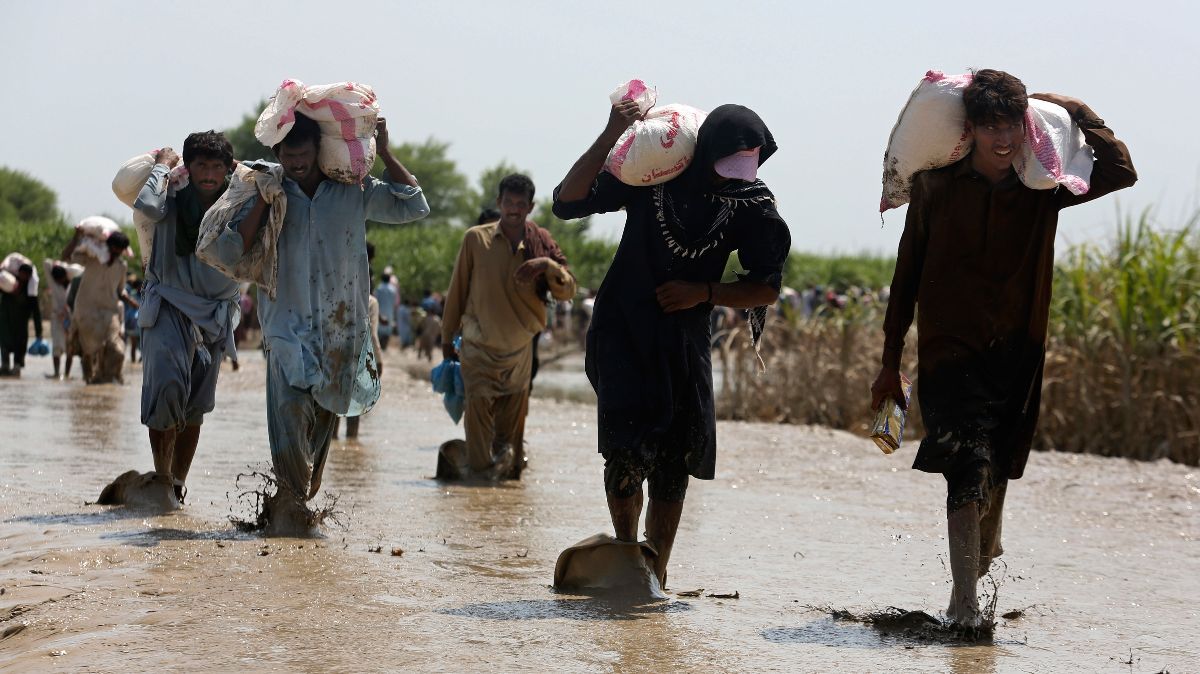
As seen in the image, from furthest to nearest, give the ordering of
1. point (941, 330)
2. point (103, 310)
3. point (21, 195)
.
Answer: point (21, 195) → point (103, 310) → point (941, 330)

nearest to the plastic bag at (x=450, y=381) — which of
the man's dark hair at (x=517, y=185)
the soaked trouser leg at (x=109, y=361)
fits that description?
the man's dark hair at (x=517, y=185)

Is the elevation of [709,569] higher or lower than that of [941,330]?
lower

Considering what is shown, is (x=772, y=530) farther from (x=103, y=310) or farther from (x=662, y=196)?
(x=103, y=310)

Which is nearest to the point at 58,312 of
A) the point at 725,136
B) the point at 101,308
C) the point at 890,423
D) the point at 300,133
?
the point at 101,308

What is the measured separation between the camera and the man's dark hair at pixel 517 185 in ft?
29.8

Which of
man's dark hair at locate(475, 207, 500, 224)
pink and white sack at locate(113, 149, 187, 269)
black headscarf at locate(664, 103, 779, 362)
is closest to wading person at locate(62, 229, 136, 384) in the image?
man's dark hair at locate(475, 207, 500, 224)

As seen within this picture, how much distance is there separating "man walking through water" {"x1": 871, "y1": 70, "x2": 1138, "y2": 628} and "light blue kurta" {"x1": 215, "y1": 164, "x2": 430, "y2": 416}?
7.66 feet

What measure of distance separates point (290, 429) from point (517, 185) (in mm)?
3288

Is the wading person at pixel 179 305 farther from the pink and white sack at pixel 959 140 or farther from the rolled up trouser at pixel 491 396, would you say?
Answer: the pink and white sack at pixel 959 140

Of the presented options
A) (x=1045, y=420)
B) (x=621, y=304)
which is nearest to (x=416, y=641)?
(x=621, y=304)

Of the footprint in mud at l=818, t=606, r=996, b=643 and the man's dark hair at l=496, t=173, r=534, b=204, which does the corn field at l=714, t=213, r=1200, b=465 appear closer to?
the man's dark hair at l=496, t=173, r=534, b=204

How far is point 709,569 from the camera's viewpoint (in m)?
6.40

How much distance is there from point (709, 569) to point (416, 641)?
2.28m

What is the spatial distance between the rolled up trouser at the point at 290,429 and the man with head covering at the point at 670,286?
5.06 ft
